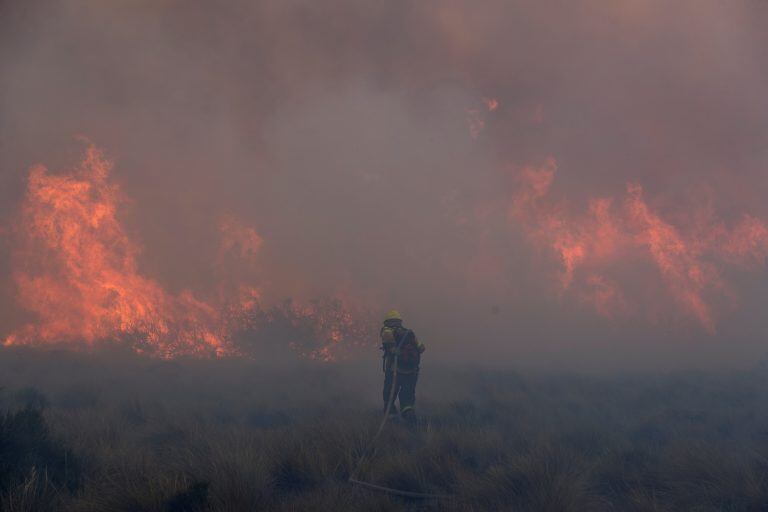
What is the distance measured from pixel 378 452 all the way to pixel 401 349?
12.8 ft

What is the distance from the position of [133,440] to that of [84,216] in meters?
24.6

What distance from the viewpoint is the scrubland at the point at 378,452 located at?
4570mm

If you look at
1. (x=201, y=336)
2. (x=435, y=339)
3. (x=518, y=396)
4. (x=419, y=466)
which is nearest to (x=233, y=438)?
(x=419, y=466)

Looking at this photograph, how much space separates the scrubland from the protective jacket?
3.71 ft

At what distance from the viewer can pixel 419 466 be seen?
604cm

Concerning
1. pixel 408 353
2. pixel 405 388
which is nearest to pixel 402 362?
pixel 408 353

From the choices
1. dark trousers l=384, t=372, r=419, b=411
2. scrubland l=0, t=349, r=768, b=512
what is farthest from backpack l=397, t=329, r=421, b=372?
scrubland l=0, t=349, r=768, b=512

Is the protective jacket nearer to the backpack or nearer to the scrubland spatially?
the backpack

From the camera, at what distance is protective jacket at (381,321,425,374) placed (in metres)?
10.4

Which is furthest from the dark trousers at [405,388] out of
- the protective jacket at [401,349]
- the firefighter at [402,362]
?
the protective jacket at [401,349]

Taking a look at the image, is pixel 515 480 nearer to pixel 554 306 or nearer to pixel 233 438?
pixel 233 438

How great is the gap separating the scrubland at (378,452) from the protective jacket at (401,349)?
113 centimetres

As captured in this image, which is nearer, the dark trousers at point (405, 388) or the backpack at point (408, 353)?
the dark trousers at point (405, 388)

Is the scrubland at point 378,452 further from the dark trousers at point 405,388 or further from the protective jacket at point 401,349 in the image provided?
the protective jacket at point 401,349
